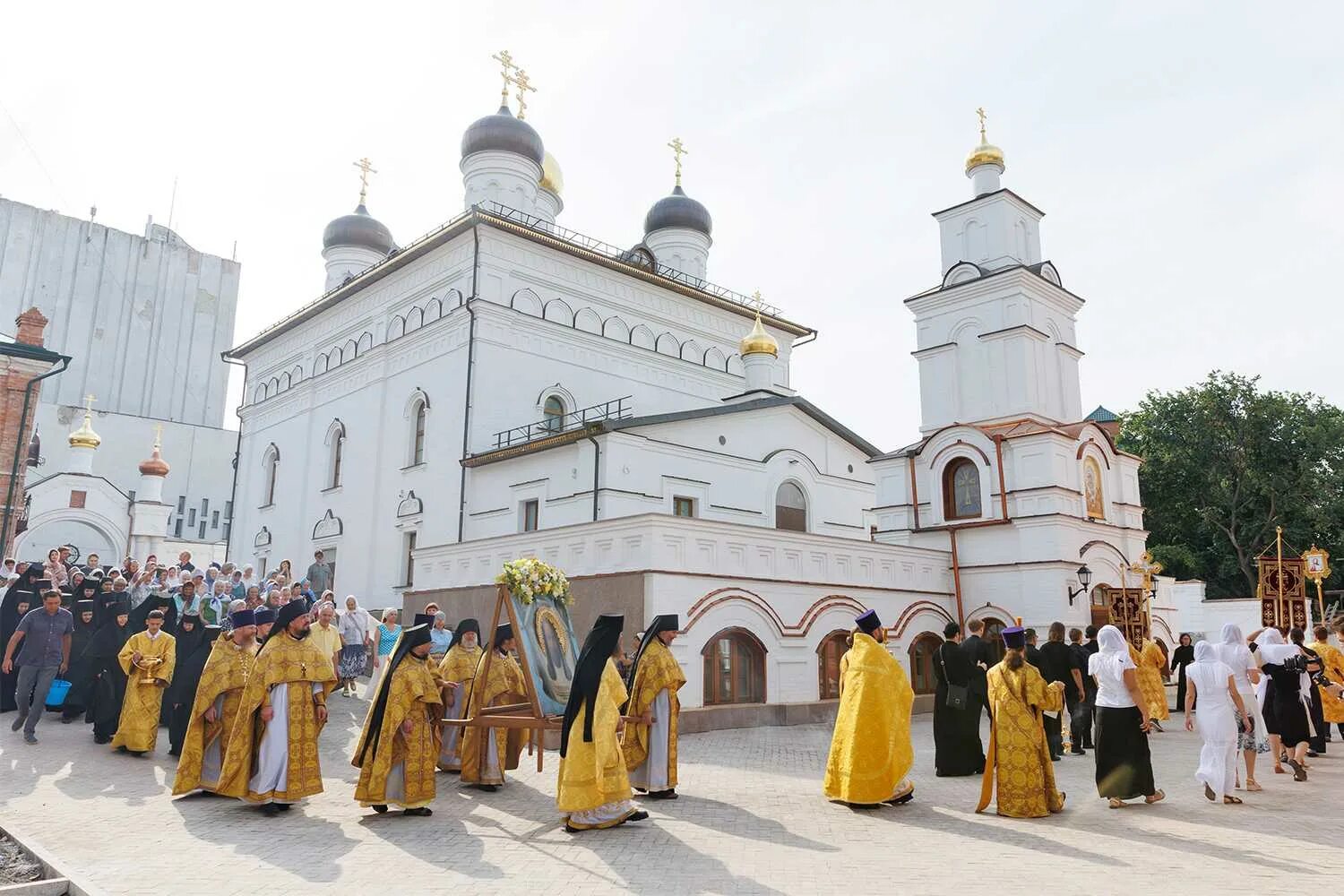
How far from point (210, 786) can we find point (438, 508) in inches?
640

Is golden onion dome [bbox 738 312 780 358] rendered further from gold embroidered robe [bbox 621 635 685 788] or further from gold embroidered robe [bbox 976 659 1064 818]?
gold embroidered robe [bbox 976 659 1064 818]

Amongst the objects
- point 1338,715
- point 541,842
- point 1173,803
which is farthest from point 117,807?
point 1338,715

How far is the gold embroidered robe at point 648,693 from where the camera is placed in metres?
8.18

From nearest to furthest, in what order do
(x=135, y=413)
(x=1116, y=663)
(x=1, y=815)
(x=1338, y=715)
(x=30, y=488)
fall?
(x=1, y=815) → (x=1116, y=663) → (x=1338, y=715) → (x=30, y=488) → (x=135, y=413)

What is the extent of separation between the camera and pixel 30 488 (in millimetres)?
31500

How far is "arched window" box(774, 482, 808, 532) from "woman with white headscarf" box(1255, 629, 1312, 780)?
41.5 ft

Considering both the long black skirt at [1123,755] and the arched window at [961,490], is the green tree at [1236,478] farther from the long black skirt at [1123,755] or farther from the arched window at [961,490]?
the long black skirt at [1123,755]

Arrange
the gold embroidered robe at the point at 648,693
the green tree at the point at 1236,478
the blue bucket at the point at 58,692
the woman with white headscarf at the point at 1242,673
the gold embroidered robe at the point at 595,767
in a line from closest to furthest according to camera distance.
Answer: the gold embroidered robe at the point at 595,767 → the gold embroidered robe at the point at 648,693 → the woman with white headscarf at the point at 1242,673 → the blue bucket at the point at 58,692 → the green tree at the point at 1236,478

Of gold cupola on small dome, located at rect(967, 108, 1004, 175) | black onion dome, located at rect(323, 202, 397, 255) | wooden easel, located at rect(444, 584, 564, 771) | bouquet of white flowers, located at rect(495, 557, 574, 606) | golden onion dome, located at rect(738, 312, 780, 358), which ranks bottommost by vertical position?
wooden easel, located at rect(444, 584, 564, 771)

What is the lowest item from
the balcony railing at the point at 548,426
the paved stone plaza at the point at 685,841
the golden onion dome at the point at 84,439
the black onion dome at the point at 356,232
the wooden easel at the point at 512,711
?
the paved stone plaza at the point at 685,841

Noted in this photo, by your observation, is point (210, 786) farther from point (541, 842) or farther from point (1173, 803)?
point (1173, 803)

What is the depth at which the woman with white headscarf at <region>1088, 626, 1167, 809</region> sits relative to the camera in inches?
303

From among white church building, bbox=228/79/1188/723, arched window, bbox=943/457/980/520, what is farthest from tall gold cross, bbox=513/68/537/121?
arched window, bbox=943/457/980/520

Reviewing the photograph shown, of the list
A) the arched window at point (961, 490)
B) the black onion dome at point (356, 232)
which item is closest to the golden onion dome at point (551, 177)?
the black onion dome at point (356, 232)
